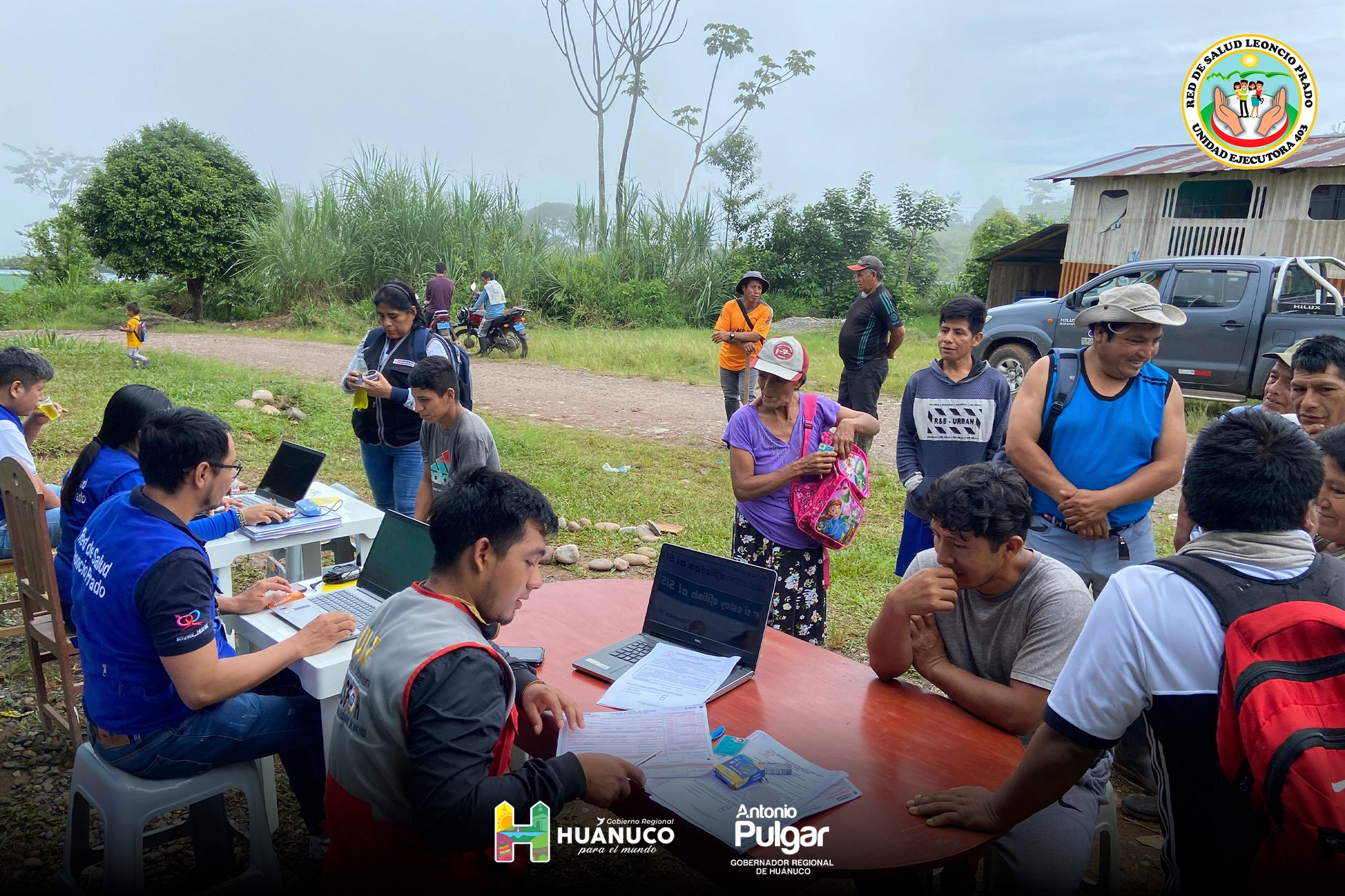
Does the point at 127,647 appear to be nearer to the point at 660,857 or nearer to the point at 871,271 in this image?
the point at 660,857

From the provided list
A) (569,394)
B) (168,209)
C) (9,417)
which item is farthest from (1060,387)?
(168,209)

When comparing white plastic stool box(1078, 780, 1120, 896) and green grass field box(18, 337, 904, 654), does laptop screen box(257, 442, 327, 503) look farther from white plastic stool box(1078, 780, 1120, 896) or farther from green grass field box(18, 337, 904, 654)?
white plastic stool box(1078, 780, 1120, 896)

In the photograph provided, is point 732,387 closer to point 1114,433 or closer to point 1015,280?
point 1114,433

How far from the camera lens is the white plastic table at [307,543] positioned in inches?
130

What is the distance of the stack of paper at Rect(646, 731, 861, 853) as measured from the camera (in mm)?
1753

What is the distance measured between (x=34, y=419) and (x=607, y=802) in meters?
3.97

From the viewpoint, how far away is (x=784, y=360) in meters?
3.12

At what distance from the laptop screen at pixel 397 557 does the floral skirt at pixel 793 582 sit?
1.26 m

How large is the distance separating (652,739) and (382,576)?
49.9 inches

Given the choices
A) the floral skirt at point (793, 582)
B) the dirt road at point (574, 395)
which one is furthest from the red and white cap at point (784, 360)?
the dirt road at point (574, 395)

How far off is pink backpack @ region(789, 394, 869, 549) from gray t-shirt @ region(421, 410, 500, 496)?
119 cm

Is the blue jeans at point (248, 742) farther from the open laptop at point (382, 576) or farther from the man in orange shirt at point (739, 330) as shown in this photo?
the man in orange shirt at point (739, 330)

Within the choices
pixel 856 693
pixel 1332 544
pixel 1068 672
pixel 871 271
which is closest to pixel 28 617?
pixel 856 693

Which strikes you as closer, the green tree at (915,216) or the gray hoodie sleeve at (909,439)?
the gray hoodie sleeve at (909,439)
